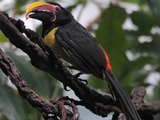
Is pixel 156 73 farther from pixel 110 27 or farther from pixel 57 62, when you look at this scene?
pixel 57 62

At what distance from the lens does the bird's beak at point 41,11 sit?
1.73m

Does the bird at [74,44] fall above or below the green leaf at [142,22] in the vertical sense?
below

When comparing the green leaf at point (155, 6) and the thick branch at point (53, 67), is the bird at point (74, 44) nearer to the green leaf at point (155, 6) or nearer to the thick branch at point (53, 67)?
→ the thick branch at point (53, 67)

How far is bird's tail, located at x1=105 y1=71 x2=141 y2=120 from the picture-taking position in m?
1.36

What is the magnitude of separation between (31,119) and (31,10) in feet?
2.60

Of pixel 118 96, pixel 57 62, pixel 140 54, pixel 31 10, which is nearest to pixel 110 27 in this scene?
pixel 140 54

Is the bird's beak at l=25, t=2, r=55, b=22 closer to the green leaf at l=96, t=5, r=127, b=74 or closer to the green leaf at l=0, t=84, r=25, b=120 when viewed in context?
the green leaf at l=0, t=84, r=25, b=120

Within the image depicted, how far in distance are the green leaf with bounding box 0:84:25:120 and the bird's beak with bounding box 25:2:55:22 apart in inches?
11.8

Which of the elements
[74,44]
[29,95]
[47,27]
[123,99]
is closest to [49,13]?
[47,27]

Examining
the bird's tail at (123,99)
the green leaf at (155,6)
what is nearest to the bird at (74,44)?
the bird's tail at (123,99)

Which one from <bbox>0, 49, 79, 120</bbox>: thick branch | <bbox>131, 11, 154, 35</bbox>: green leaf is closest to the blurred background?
<bbox>131, 11, 154, 35</bbox>: green leaf

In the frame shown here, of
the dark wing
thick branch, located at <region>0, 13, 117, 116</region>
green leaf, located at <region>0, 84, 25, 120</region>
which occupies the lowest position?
thick branch, located at <region>0, 13, 117, 116</region>

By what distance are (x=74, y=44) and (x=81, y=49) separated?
0.19ft

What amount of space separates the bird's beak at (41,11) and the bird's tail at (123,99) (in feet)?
1.22
